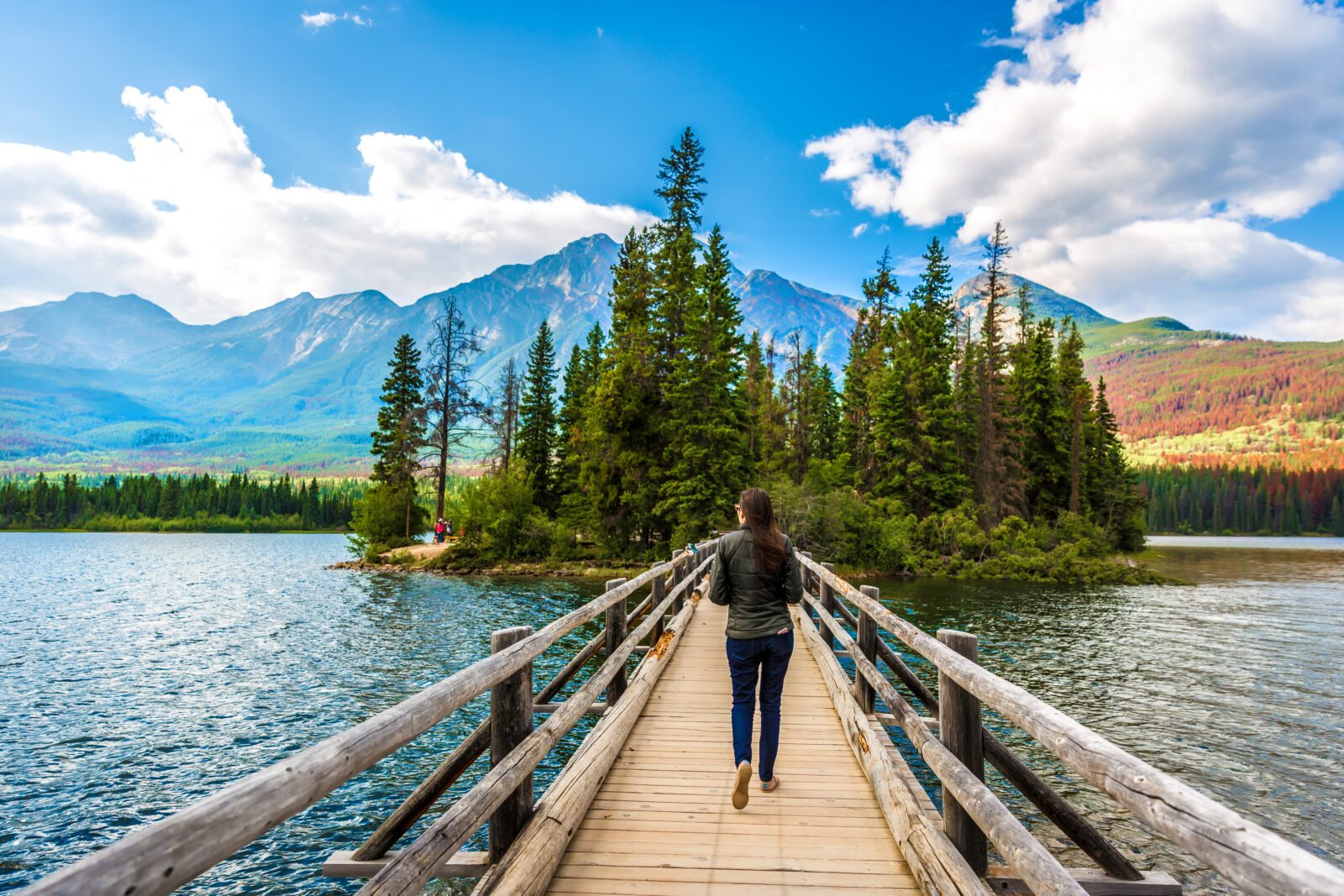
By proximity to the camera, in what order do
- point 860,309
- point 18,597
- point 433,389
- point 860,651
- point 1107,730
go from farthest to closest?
1. point 860,309
2. point 433,389
3. point 18,597
4. point 1107,730
5. point 860,651

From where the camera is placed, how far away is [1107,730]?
37.6 ft

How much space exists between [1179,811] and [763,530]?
322cm

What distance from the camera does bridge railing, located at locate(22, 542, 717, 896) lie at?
1.29 m

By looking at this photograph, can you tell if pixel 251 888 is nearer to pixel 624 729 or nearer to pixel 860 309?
pixel 624 729

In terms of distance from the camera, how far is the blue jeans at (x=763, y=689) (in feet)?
15.9

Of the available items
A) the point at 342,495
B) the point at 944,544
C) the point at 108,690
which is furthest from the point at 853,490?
the point at 342,495

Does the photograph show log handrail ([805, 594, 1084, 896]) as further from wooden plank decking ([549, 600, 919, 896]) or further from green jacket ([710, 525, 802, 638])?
green jacket ([710, 525, 802, 638])

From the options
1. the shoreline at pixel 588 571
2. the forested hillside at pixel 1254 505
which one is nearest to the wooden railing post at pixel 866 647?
the shoreline at pixel 588 571

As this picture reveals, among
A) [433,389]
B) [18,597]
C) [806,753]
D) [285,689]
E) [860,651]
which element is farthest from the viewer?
[433,389]

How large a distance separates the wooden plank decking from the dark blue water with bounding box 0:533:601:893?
143 inches

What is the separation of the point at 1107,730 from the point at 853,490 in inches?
1079

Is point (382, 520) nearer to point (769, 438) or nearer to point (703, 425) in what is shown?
point (703, 425)

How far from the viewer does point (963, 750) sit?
3.56m

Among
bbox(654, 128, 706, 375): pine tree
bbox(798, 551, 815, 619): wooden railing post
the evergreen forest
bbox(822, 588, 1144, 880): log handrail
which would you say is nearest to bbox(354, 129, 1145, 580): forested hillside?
bbox(654, 128, 706, 375): pine tree
